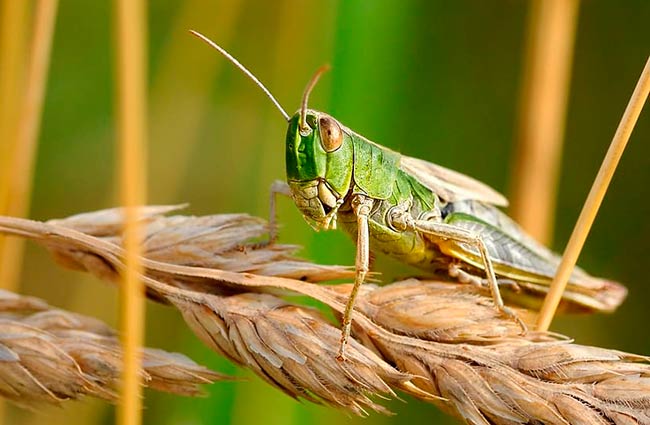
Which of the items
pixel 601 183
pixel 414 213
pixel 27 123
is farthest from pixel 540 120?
pixel 27 123

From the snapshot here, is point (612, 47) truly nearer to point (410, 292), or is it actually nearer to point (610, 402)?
point (410, 292)

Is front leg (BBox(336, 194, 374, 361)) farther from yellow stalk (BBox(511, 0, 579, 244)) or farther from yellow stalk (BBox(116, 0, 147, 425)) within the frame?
yellow stalk (BBox(511, 0, 579, 244))

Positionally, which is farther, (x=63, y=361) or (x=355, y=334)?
(x=355, y=334)

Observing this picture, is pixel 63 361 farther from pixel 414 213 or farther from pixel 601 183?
pixel 414 213

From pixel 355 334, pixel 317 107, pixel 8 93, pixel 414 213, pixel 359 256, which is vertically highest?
pixel 317 107

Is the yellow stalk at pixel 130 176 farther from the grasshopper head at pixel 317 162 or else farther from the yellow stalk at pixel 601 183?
the yellow stalk at pixel 601 183

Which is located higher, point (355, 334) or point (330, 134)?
point (330, 134)
